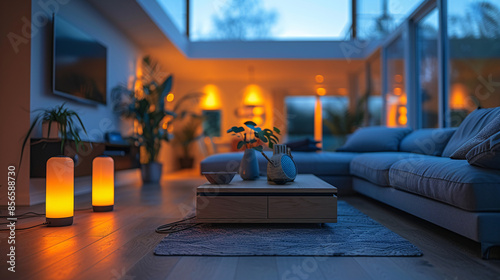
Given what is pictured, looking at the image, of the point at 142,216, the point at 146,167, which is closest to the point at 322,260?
the point at 142,216

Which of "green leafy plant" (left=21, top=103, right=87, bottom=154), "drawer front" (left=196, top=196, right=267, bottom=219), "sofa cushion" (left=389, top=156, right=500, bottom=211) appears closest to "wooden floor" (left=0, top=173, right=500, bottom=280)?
"sofa cushion" (left=389, top=156, right=500, bottom=211)

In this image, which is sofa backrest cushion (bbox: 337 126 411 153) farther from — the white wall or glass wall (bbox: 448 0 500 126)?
the white wall

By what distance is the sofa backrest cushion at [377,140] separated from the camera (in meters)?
4.48

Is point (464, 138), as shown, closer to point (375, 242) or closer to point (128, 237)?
point (375, 242)

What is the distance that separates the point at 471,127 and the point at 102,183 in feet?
9.05

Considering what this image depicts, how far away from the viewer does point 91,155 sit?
381cm

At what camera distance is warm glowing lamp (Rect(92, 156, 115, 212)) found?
3.01 meters

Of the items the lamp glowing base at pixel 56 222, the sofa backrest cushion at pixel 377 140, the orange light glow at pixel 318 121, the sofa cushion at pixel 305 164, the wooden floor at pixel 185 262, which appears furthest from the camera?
the orange light glow at pixel 318 121

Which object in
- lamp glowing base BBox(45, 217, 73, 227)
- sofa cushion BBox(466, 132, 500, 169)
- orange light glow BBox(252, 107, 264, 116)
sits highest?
orange light glow BBox(252, 107, 264, 116)

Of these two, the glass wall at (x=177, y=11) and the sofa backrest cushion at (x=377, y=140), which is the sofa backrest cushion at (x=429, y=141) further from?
the glass wall at (x=177, y=11)

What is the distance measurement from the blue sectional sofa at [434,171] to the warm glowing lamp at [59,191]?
5.55 ft

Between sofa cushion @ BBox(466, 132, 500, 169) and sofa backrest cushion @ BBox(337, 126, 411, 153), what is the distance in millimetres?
2510

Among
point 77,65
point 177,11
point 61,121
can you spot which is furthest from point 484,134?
point 177,11

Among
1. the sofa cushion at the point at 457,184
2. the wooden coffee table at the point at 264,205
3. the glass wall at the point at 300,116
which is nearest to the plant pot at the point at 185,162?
the glass wall at the point at 300,116
